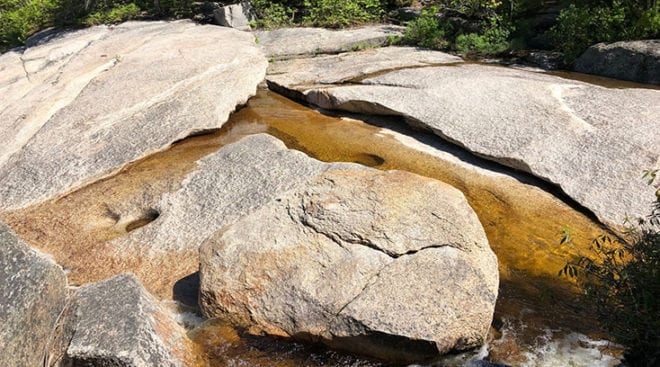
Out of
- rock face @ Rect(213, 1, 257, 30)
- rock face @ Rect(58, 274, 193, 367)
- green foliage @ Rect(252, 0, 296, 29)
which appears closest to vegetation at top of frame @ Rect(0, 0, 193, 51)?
rock face @ Rect(213, 1, 257, 30)

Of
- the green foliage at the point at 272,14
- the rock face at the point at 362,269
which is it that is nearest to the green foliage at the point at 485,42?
the green foliage at the point at 272,14

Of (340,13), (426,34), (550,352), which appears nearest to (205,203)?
(550,352)

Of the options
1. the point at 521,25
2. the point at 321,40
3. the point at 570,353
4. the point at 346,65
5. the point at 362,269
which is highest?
the point at 521,25

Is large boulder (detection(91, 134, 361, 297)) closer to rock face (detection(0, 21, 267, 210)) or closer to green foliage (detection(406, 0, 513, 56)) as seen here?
rock face (detection(0, 21, 267, 210))

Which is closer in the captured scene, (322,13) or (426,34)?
(426,34)

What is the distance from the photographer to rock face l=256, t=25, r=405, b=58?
1589 centimetres

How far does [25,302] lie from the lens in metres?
3.89

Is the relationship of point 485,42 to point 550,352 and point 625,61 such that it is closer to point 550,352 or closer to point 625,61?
point 625,61

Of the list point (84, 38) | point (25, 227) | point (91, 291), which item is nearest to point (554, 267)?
point (91, 291)

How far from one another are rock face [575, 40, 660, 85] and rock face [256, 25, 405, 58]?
5803 millimetres

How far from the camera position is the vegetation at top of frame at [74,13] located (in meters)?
20.3

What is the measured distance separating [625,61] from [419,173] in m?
7.30

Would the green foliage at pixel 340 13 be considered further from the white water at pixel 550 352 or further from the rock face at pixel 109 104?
the white water at pixel 550 352

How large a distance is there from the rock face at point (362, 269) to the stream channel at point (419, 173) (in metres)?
0.27
